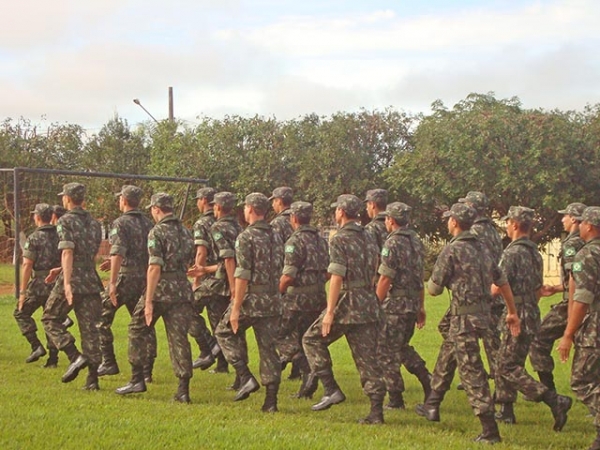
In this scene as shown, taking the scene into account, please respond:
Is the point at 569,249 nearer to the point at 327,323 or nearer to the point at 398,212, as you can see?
the point at 398,212

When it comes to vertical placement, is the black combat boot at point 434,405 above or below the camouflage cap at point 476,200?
below

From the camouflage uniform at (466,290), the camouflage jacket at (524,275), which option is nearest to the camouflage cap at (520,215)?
the camouflage jacket at (524,275)

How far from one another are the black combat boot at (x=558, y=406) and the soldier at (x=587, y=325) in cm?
78

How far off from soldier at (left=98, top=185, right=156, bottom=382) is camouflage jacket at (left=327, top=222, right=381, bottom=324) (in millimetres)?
2387

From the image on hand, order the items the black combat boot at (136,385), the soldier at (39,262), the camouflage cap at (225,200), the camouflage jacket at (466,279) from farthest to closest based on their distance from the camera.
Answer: the soldier at (39,262)
the camouflage cap at (225,200)
the black combat boot at (136,385)
the camouflage jacket at (466,279)

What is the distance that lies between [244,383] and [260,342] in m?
0.54

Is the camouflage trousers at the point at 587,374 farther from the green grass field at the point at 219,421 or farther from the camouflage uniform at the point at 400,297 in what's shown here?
the camouflage uniform at the point at 400,297

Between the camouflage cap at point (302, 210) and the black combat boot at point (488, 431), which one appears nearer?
the black combat boot at point (488, 431)

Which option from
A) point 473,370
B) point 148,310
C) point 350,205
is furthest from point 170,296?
point 473,370

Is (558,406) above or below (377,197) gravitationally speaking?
below

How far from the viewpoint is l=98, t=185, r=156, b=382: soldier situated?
37.7 feet

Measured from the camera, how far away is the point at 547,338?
1097cm

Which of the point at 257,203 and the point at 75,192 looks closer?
the point at 257,203

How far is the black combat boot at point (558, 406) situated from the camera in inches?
386
